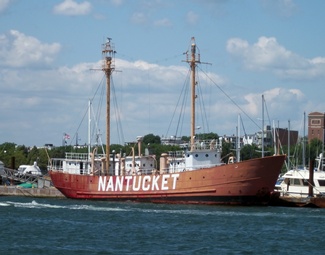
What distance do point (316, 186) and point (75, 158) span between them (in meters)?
21.8

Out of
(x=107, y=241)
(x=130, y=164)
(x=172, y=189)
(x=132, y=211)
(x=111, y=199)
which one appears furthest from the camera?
(x=130, y=164)

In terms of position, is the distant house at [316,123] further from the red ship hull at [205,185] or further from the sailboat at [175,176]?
the red ship hull at [205,185]

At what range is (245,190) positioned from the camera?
198ft

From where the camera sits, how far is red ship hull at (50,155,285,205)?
197 feet

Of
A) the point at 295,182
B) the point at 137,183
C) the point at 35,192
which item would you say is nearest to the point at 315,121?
the point at 35,192

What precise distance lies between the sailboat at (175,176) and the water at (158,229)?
1381mm

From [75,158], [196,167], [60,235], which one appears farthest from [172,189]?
[60,235]

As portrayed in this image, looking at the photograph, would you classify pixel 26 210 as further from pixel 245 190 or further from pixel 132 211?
pixel 245 190

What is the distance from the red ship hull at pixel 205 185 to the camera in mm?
60062

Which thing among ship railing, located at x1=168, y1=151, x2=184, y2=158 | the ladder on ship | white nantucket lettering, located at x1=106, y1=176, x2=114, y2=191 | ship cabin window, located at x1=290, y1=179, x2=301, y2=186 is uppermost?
ship railing, located at x1=168, y1=151, x2=184, y2=158

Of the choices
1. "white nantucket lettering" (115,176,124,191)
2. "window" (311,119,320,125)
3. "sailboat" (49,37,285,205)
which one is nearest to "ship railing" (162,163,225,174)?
"sailboat" (49,37,285,205)

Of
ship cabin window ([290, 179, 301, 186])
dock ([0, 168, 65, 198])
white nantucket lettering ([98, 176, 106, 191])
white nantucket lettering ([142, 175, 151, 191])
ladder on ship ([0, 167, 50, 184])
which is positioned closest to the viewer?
ship cabin window ([290, 179, 301, 186])

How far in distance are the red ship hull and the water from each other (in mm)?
1167

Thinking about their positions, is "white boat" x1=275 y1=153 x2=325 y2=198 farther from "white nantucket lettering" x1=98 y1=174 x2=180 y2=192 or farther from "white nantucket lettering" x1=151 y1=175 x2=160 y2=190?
"white nantucket lettering" x1=151 y1=175 x2=160 y2=190
